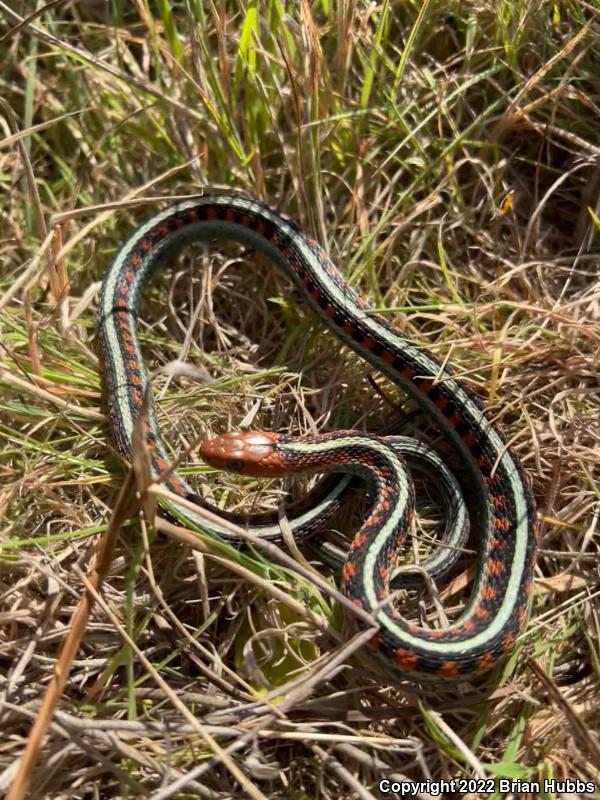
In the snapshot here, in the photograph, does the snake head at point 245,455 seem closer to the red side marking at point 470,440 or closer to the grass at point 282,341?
the grass at point 282,341

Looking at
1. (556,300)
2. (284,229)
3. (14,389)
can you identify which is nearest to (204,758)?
(14,389)

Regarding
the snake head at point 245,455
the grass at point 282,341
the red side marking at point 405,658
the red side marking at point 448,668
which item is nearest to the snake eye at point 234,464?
the snake head at point 245,455

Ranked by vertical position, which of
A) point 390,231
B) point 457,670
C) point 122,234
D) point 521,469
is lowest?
point 457,670

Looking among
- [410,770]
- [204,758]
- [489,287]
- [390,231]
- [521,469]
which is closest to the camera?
[204,758]

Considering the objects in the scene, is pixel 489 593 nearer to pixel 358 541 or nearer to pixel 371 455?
pixel 358 541

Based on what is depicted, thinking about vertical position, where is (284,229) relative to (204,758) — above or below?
above

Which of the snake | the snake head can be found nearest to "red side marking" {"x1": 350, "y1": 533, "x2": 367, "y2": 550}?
the snake

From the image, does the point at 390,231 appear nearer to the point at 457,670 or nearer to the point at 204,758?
the point at 457,670
